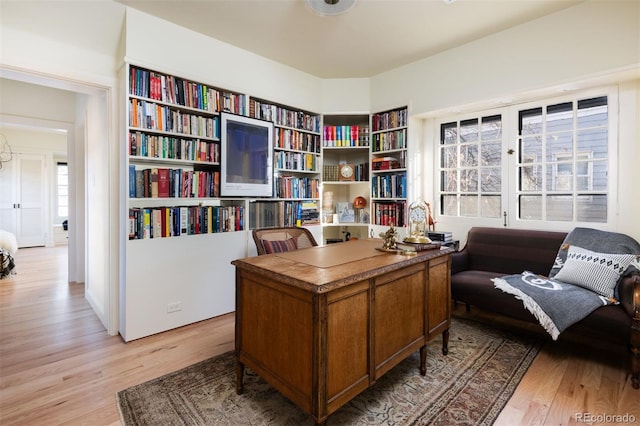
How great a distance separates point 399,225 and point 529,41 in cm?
217

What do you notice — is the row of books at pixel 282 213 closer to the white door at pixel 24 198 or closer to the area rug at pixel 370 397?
the area rug at pixel 370 397

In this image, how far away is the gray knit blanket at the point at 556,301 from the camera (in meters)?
2.08

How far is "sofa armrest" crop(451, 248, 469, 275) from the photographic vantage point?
301 cm

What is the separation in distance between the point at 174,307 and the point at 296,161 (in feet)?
6.81

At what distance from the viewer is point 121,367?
7.02 feet

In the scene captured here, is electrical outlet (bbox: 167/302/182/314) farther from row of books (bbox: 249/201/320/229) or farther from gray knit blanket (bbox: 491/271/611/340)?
gray knit blanket (bbox: 491/271/611/340)

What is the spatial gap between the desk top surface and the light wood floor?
1003 millimetres

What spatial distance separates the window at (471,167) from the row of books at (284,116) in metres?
1.61

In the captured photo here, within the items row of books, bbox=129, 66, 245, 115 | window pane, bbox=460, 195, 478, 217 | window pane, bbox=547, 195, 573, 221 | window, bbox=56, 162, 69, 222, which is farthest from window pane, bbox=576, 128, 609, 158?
window, bbox=56, 162, 69, 222

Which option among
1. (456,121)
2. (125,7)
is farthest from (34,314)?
(456,121)

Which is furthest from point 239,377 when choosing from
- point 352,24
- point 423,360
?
point 352,24

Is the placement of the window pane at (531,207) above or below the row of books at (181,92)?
below

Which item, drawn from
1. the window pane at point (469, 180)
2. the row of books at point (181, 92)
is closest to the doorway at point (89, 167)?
the row of books at point (181, 92)

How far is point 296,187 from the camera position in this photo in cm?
376
